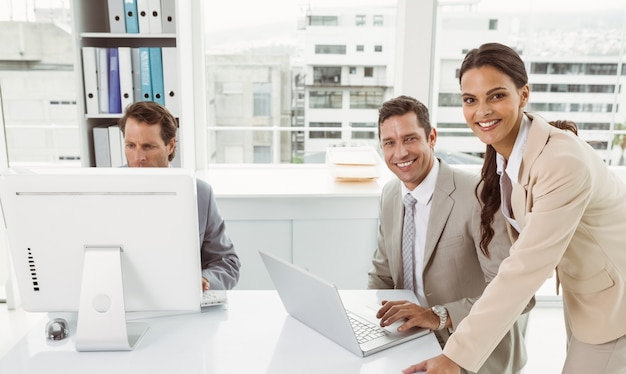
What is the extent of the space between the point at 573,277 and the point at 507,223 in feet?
0.76

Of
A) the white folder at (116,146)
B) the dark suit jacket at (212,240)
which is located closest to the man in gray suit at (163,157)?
the dark suit jacket at (212,240)

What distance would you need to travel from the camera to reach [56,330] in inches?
56.4

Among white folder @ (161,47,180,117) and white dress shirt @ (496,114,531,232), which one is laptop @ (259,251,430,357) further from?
white folder @ (161,47,180,117)

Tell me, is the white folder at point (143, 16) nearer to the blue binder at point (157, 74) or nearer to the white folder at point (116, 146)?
the blue binder at point (157, 74)

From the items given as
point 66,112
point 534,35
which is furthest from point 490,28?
point 66,112

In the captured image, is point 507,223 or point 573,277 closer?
point 573,277

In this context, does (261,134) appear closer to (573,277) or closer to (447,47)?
(447,47)

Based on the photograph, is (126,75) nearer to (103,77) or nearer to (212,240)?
(103,77)

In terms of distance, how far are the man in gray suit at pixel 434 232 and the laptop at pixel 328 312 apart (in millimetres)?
95

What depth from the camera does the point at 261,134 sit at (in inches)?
143

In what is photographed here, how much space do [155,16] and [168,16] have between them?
2.5 inches

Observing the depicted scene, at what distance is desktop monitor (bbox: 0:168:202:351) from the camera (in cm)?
132

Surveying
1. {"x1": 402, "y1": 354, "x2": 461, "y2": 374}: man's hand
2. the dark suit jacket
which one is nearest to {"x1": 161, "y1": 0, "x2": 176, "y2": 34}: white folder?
the dark suit jacket

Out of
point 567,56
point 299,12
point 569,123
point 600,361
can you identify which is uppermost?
point 299,12
